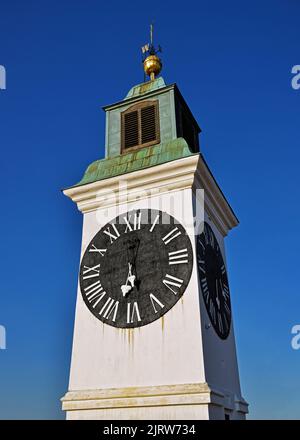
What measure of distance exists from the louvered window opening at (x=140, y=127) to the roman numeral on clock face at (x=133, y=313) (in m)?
4.66

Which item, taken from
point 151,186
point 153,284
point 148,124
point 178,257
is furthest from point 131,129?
point 153,284

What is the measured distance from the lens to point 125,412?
843 centimetres

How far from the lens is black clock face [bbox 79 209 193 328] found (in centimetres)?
932

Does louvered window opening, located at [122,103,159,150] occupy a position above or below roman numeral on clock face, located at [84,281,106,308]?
above

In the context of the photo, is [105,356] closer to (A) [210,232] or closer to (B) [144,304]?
(B) [144,304]

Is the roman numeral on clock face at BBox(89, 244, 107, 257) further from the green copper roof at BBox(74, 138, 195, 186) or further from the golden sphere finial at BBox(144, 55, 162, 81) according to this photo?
the golden sphere finial at BBox(144, 55, 162, 81)

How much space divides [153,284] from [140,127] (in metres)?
4.98

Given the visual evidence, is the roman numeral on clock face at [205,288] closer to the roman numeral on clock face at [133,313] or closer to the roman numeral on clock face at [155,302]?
the roman numeral on clock face at [155,302]

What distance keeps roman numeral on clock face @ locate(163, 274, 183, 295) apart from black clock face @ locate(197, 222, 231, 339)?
0.51 m

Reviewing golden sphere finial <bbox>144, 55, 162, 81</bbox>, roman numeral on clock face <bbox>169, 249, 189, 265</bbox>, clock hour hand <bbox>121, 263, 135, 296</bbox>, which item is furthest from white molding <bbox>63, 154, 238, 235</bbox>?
golden sphere finial <bbox>144, 55, 162, 81</bbox>

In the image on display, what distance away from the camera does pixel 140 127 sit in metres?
→ 12.4

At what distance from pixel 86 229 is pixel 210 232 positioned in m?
3.21

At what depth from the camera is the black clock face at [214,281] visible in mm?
9719

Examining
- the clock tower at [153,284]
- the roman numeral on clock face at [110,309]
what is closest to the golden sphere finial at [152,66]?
the clock tower at [153,284]
